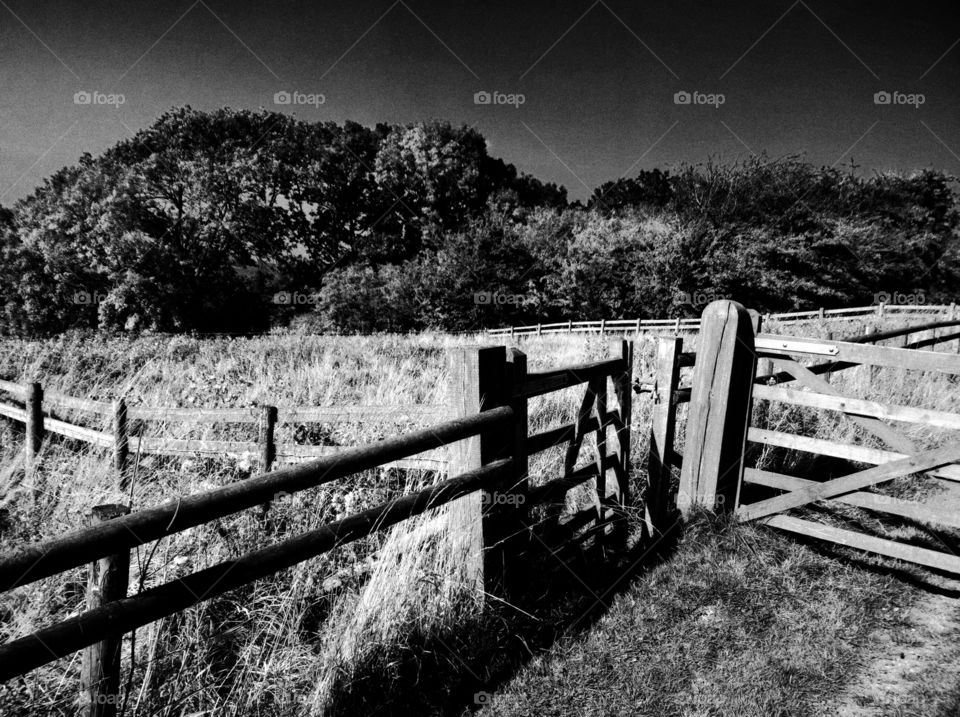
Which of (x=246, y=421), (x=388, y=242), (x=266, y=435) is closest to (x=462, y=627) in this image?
(x=266, y=435)

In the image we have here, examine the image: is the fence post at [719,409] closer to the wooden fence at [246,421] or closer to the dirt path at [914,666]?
the dirt path at [914,666]

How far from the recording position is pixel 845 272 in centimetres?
3170

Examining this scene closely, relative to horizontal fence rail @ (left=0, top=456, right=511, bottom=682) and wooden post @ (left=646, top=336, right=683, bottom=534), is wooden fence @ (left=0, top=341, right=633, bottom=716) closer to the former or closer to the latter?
horizontal fence rail @ (left=0, top=456, right=511, bottom=682)

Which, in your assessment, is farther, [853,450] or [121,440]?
[121,440]

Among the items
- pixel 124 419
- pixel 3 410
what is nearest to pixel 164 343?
pixel 3 410

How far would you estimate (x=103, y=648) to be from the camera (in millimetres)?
1861

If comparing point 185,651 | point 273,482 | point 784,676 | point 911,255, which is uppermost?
point 911,255

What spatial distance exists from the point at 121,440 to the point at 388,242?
31.4 meters

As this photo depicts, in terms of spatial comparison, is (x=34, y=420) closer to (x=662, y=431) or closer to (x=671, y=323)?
(x=662, y=431)

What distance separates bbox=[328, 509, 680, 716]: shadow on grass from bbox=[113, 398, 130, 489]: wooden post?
4131mm

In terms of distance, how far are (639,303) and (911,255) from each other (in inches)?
734

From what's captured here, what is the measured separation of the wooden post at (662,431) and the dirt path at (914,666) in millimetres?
1448

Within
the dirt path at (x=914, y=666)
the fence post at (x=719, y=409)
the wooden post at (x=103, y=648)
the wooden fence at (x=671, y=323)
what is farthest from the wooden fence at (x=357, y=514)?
the wooden fence at (x=671, y=323)

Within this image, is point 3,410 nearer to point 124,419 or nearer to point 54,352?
point 124,419
